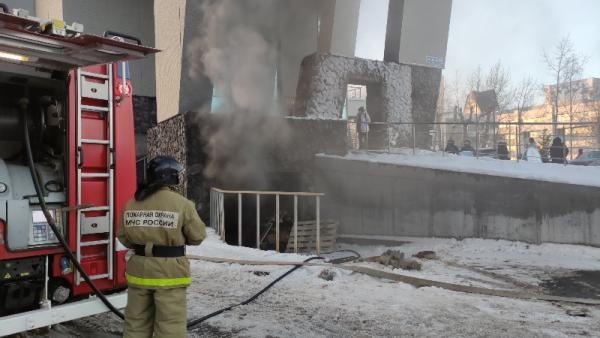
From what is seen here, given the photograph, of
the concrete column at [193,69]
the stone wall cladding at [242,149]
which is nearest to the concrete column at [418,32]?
the stone wall cladding at [242,149]

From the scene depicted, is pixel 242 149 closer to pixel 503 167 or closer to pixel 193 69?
pixel 193 69

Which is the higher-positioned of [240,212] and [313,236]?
[240,212]

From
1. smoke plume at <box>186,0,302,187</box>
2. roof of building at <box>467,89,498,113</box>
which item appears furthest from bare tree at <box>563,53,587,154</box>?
smoke plume at <box>186,0,302,187</box>

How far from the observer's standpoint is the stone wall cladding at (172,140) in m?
10.6

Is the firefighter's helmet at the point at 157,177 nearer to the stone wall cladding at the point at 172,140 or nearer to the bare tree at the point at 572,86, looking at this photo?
the stone wall cladding at the point at 172,140

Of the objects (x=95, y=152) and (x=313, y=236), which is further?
(x=313, y=236)

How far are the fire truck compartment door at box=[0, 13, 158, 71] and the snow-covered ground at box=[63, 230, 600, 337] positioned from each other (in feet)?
7.30

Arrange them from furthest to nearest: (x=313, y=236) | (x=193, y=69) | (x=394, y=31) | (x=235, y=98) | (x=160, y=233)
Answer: (x=394, y=31) → (x=235, y=98) → (x=193, y=69) → (x=313, y=236) → (x=160, y=233)

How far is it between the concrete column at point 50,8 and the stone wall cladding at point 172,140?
6.10m

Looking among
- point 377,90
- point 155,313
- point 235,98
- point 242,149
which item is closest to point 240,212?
point 242,149

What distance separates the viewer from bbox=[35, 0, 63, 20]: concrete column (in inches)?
634

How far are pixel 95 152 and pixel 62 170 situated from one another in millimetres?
271

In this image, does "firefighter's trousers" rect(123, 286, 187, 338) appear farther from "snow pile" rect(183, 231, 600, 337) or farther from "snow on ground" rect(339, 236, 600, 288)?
"snow on ground" rect(339, 236, 600, 288)

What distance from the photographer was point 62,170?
3615 mm
